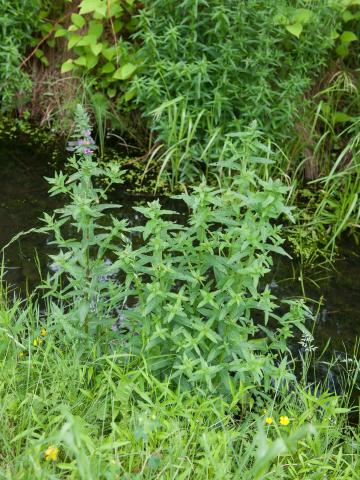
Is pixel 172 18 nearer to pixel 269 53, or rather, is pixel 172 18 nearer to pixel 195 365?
pixel 269 53

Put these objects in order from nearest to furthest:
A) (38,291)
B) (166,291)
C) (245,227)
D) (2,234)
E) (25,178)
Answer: (245,227) → (166,291) → (38,291) → (2,234) → (25,178)

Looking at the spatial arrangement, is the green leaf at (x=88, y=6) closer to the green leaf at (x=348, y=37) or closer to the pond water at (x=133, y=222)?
the pond water at (x=133, y=222)

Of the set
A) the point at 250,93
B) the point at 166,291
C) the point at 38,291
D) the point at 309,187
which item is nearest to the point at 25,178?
the point at 38,291

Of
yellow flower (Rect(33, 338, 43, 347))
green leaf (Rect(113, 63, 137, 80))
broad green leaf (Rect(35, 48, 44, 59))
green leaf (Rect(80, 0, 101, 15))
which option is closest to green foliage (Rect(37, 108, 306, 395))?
yellow flower (Rect(33, 338, 43, 347))

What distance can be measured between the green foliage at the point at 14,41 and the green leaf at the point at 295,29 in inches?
75.3

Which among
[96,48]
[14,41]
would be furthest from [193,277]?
[14,41]

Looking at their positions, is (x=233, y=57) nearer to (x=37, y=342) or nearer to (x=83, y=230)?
(x=83, y=230)

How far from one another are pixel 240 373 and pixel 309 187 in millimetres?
2326

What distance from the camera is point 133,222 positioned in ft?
12.4

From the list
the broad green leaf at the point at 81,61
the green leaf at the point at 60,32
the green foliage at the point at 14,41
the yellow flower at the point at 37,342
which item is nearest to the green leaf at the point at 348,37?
the broad green leaf at the point at 81,61

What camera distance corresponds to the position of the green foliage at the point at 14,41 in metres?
4.26

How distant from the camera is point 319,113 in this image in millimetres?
4211

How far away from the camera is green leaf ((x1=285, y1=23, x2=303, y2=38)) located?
3.58 m

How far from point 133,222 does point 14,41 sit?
1729 mm
